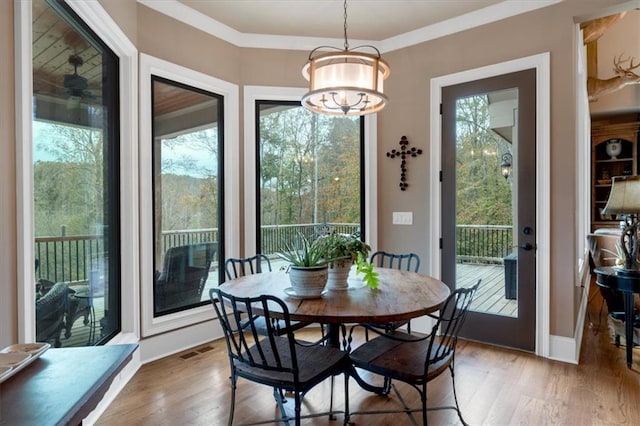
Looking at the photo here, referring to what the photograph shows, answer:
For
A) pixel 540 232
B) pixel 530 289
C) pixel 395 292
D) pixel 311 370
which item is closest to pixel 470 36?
pixel 540 232

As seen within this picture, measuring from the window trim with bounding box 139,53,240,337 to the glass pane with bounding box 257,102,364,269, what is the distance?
0.31m

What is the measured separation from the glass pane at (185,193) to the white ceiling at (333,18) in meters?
0.67

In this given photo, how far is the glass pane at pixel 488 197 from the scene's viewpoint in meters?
3.39

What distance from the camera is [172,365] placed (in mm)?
3059

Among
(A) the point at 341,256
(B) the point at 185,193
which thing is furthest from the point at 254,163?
(A) the point at 341,256

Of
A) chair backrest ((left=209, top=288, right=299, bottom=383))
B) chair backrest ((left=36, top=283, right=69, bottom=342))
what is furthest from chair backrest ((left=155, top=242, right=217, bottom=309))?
chair backrest ((left=209, top=288, right=299, bottom=383))

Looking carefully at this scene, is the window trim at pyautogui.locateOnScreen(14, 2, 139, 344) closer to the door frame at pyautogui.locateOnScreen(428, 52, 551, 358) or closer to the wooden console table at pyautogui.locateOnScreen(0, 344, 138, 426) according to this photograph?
the wooden console table at pyautogui.locateOnScreen(0, 344, 138, 426)

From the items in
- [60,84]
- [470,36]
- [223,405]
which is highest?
[470,36]

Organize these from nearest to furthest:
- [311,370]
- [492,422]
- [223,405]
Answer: [311,370] → [492,422] → [223,405]

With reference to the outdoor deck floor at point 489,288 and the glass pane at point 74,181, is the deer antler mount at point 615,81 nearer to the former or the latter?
the outdoor deck floor at point 489,288

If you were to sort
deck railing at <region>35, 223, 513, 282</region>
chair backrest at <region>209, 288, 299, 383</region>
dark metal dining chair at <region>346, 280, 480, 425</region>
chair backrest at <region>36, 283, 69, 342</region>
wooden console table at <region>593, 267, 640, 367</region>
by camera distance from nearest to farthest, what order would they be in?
1. chair backrest at <region>209, 288, 299, 383</region>
2. dark metal dining chair at <region>346, 280, 480, 425</region>
3. chair backrest at <region>36, 283, 69, 342</region>
4. deck railing at <region>35, 223, 513, 282</region>
5. wooden console table at <region>593, 267, 640, 367</region>

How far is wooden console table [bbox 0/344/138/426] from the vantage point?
2.68ft

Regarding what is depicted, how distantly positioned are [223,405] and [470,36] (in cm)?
366

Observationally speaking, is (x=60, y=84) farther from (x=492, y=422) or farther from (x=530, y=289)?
(x=530, y=289)
